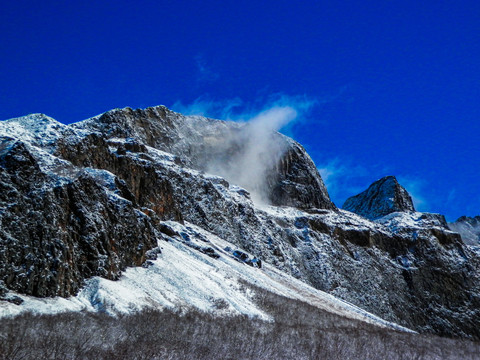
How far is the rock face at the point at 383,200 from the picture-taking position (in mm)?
171125

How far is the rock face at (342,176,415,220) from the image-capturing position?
171m

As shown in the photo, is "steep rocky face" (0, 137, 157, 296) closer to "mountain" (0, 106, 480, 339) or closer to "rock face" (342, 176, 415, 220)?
"mountain" (0, 106, 480, 339)

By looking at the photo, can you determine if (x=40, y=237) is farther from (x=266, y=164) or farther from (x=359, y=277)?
(x=266, y=164)

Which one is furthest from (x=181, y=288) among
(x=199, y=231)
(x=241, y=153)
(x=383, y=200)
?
(x=383, y=200)

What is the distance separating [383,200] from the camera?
176 metres

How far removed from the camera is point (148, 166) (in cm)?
7681

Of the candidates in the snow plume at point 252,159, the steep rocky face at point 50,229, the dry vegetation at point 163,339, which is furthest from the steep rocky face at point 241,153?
the dry vegetation at point 163,339

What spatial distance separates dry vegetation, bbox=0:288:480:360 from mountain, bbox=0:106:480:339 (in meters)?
2.90

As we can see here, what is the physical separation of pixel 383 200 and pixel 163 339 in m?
166

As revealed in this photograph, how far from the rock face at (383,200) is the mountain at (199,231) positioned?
65cm

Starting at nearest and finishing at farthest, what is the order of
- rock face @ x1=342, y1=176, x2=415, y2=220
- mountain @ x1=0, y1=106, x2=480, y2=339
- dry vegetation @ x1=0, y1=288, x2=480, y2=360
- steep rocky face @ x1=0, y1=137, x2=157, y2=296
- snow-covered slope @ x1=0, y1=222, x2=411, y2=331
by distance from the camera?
dry vegetation @ x1=0, y1=288, x2=480, y2=360 → steep rocky face @ x1=0, y1=137, x2=157, y2=296 → snow-covered slope @ x1=0, y1=222, x2=411, y2=331 → mountain @ x1=0, y1=106, x2=480, y2=339 → rock face @ x1=342, y1=176, x2=415, y2=220

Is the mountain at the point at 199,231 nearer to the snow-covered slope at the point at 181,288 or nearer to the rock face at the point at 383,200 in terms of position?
the snow-covered slope at the point at 181,288

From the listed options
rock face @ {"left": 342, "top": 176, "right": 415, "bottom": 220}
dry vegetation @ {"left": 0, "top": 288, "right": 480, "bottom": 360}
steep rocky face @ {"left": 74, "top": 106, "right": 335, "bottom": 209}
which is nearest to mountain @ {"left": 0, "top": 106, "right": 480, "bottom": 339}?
steep rocky face @ {"left": 74, "top": 106, "right": 335, "bottom": 209}

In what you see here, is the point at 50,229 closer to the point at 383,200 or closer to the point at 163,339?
the point at 163,339
